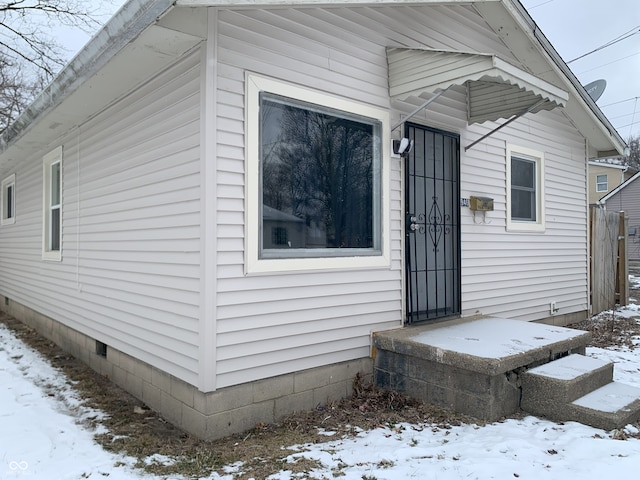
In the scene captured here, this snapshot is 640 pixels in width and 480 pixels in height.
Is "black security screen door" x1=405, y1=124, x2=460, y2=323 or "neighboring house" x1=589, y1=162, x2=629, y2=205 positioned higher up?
"neighboring house" x1=589, y1=162, x2=629, y2=205

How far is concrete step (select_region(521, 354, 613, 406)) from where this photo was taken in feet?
11.5

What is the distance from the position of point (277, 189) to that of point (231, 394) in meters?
1.54

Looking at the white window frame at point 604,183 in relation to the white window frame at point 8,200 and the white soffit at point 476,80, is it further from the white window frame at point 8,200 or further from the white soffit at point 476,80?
the white window frame at point 8,200

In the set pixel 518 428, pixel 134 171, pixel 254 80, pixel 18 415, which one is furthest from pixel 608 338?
pixel 18 415

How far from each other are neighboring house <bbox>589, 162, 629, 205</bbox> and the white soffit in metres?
25.4

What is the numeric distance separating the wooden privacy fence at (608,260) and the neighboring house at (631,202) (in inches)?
620

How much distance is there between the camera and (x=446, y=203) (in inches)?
203

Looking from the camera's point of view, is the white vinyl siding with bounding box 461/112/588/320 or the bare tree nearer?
the white vinyl siding with bounding box 461/112/588/320

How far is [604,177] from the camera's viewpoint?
26875 mm

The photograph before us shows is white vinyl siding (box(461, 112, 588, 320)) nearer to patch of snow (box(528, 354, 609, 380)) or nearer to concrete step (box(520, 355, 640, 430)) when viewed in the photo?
patch of snow (box(528, 354, 609, 380))

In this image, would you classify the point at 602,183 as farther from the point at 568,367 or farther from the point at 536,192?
the point at 568,367

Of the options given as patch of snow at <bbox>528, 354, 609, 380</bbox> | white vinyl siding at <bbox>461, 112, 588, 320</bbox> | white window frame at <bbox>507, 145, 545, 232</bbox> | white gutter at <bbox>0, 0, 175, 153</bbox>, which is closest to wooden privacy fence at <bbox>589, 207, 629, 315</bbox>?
white vinyl siding at <bbox>461, 112, 588, 320</bbox>

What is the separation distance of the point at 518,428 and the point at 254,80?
3.12m

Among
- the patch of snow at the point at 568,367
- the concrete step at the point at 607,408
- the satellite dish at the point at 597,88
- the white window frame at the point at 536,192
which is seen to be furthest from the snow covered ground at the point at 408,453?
the satellite dish at the point at 597,88
